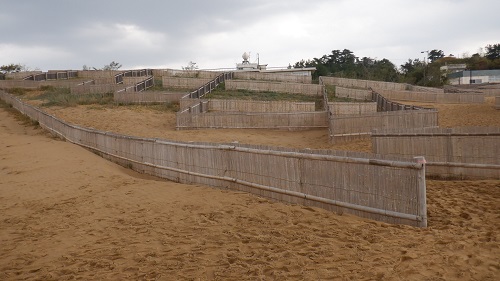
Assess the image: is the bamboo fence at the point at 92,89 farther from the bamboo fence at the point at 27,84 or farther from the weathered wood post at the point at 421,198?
the weathered wood post at the point at 421,198

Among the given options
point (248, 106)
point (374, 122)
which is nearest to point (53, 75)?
point (248, 106)

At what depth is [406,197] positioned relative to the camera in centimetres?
724

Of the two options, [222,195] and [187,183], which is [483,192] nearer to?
[222,195]

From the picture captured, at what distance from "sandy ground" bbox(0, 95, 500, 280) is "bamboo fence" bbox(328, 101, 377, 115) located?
17819 millimetres

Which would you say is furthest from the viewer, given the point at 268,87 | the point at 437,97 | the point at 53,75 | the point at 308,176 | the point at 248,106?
the point at 53,75

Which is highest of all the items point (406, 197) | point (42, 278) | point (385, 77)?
point (385, 77)

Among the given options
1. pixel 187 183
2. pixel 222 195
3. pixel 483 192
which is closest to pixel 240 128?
pixel 187 183

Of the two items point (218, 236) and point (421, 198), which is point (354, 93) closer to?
point (421, 198)

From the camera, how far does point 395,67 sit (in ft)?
288

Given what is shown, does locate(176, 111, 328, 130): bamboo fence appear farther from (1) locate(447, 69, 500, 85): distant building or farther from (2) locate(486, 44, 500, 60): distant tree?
(2) locate(486, 44, 500, 60): distant tree

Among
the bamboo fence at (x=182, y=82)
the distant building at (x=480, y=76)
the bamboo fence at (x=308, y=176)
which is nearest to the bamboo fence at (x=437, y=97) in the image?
the bamboo fence at (x=182, y=82)

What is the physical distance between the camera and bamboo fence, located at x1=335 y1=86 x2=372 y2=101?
40.9 m

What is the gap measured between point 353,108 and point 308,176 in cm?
2090

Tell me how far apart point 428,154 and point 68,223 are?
8.66 meters
